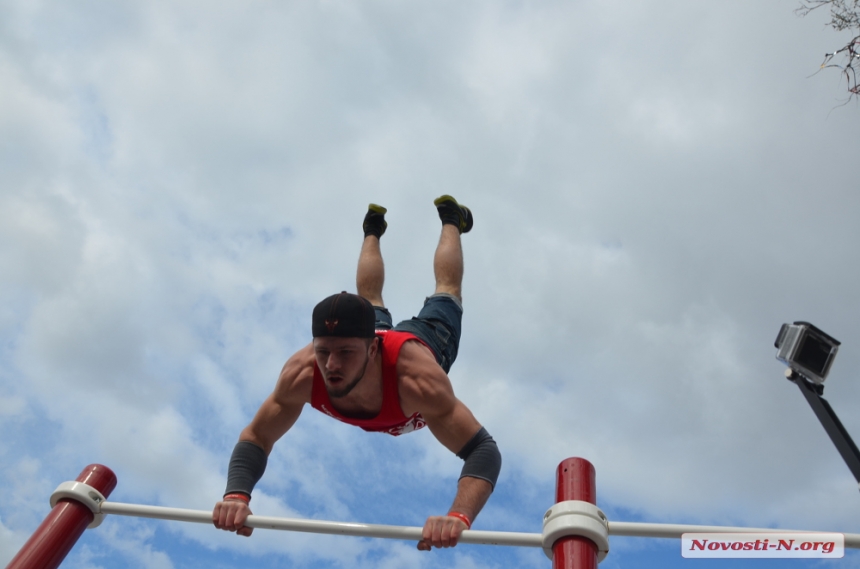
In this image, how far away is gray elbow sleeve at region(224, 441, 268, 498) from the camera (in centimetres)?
366

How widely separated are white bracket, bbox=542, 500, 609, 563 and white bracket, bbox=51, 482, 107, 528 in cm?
203

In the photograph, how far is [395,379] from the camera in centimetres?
393

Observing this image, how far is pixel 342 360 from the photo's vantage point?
3725 millimetres

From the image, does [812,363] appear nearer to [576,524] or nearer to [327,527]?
[576,524]

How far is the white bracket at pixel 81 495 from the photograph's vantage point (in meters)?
3.21

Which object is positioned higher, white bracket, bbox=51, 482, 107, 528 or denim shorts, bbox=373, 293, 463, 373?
denim shorts, bbox=373, 293, 463, 373

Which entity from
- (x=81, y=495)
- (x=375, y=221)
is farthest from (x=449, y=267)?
(x=81, y=495)

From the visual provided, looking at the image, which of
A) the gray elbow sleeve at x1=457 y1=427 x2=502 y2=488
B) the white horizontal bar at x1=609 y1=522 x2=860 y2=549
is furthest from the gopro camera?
the gray elbow sleeve at x1=457 y1=427 x2=502 y2=488

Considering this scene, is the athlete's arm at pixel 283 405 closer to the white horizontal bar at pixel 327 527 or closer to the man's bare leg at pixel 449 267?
the white horizontal bar at pixel 327 527

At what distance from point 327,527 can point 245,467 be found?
3.69 feet

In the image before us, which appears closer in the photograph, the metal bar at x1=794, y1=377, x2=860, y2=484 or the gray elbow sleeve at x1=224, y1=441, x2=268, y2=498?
the metal bar at x1=794, y1=377, x2=860, y2=484

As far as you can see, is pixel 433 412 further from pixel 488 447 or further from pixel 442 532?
pixel 442 532

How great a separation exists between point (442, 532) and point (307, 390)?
1.43 metres

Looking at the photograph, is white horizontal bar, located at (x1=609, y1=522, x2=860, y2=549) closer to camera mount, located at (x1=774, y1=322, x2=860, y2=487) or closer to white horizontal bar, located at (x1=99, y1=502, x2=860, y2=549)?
white horizontal bar, located at (x1=99, y1=502, x2=860, y2=549)
